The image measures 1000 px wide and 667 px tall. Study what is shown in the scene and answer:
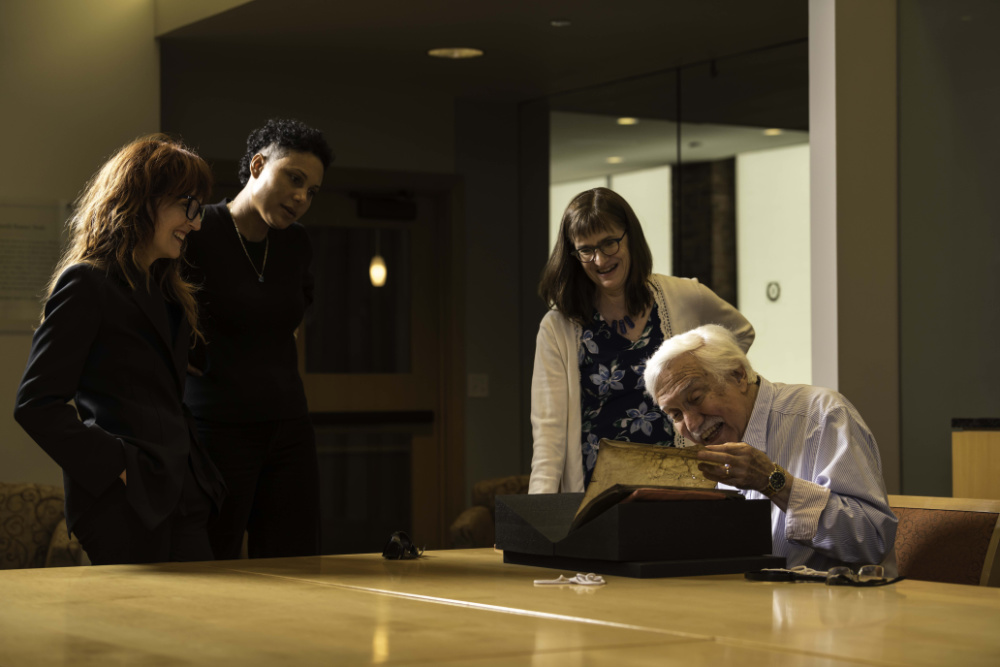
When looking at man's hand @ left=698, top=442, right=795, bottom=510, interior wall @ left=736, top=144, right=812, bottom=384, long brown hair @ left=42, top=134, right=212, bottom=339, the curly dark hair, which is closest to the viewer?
man's hand @ left=698, top=442, right=795, bottom=510

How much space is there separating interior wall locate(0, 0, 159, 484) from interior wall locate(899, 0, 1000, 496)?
300cm

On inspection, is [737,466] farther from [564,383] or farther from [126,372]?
[126,372]

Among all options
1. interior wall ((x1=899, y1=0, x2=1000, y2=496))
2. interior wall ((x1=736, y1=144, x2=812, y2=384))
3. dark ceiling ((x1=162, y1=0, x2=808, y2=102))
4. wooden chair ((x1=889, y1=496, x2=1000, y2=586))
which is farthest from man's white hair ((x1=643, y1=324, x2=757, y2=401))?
interior wall ((x1=736, y1=144, x2=812, y2=384))

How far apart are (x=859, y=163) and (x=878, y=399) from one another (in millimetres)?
685

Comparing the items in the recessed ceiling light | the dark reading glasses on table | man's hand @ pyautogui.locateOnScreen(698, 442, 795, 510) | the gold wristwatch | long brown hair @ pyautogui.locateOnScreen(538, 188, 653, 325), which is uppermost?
the recessed ceiling light

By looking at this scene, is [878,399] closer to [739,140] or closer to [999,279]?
[999,279]

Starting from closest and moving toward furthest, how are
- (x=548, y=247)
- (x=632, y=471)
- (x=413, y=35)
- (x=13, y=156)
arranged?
1. (x=632, y=471)
2. (x=13, y=156)
3. (x=413, y=35)
4. (x=548, y=247)

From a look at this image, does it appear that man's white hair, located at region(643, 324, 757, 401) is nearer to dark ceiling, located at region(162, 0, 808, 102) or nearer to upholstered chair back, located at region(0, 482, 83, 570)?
upholstered chair back, located at region(0, 482, 83, 570)

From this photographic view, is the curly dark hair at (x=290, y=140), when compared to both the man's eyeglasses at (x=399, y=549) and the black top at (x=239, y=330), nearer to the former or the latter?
the black top at (x=239, y=330)

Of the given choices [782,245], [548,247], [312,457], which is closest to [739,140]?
[782,245]

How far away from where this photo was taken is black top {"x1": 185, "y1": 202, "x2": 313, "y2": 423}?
2771 mm

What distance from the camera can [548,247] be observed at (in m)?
6.04

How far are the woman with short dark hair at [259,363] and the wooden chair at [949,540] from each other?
1.36 m

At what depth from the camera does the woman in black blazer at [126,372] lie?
84.4 inches
